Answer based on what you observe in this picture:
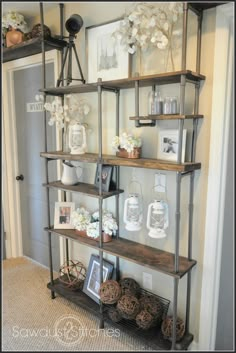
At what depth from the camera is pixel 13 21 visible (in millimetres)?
2473

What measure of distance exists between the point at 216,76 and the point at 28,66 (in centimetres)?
193

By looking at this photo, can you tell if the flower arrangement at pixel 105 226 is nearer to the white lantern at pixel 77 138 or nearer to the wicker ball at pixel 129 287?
the wicker ball at pixel 129 287

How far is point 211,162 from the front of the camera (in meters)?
1.69

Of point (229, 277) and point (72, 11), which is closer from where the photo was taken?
point (229, 277)

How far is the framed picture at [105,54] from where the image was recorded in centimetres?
197

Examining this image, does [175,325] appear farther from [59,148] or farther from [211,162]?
[59,148]

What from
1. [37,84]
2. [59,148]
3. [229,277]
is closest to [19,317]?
[59,148]

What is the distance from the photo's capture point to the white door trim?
1.57 meters

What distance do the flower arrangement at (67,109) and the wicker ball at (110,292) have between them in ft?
4.33

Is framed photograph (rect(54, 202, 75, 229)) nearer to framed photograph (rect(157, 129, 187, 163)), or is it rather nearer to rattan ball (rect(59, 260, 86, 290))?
rattan ball (rect(59, 260, 86, 290))

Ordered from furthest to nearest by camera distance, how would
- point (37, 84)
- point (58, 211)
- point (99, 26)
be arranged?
point (37, 84), point (58, 211), point (99, 26)

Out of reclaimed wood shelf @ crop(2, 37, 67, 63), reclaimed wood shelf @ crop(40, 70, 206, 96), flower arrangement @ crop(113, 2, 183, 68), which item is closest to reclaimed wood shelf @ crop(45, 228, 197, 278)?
reclaimed wood shelf @ crop(40, 70, 206, 96)

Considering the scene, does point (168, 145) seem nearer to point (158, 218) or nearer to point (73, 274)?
point (158, 218)

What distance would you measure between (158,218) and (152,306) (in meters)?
0.63
